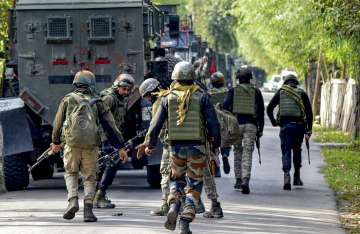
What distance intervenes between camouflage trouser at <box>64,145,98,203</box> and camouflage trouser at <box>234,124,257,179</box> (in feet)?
13.9

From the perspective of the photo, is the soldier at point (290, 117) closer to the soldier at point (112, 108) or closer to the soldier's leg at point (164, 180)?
the soldier at point (112, 108)

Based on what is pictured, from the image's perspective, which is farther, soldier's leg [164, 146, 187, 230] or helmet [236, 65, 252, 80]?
helmet [236, 65, 252, 80]

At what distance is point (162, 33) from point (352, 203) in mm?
5722

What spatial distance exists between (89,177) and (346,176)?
8.44m

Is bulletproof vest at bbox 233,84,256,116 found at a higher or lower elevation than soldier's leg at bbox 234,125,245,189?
higher

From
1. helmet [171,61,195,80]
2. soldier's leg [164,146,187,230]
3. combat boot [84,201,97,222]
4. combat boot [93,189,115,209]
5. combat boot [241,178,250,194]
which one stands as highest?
helmet [171,61,195,80]

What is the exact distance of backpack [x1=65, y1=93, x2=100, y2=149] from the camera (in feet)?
45.7

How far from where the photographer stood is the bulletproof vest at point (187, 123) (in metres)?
12.8

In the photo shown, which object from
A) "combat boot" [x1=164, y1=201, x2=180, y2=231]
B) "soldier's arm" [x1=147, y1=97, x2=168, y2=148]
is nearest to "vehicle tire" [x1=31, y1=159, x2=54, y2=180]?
"soldier's arm" [x1=147, y1=97, x2=168, y2=148]

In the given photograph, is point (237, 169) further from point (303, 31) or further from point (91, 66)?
point (303, 31)

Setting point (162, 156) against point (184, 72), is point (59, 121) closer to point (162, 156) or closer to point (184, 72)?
point (162, 156)

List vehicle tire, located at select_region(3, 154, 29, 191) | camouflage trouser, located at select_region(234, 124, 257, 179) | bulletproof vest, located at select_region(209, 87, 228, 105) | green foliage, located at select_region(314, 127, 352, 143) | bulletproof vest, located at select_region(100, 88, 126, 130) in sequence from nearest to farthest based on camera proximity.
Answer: bulletproof vest, located at select_region(100, 88, 126, 130) → camouflage trouser, located at select_region(234, 124, 257, 179) → vehicle tire, located at select_region(3, 154, 29, 191) → bulletproof vest, located at select_region(209, 87, 228, 105) → green foliage, located at select_region(314, 127, 352, 143)

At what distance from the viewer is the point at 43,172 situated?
810 inches

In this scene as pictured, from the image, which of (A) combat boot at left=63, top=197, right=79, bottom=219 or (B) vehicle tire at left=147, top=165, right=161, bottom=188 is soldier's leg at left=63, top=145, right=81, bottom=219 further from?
(B) vehicle tire at left=147, top=165, right=161, bottom=188
